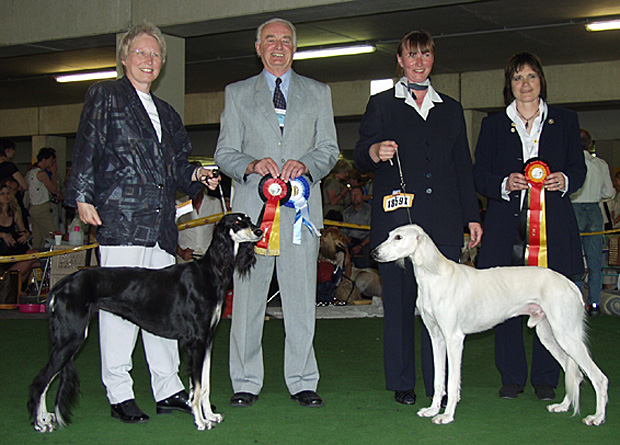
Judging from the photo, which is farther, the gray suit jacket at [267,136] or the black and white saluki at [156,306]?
the gray suit jacket at [267,136]

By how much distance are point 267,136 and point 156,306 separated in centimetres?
116

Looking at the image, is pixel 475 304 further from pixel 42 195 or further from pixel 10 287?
pixel 42 195

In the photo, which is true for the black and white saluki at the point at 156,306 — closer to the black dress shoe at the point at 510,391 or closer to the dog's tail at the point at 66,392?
the dog's tail at the point at 66,392

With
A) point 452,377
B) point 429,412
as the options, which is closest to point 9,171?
point 429,412

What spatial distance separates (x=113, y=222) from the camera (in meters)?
3.60

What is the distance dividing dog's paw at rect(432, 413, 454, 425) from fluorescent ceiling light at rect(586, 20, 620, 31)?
849cm

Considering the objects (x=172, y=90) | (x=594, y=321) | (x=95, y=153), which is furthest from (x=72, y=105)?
(x=95, y=153)

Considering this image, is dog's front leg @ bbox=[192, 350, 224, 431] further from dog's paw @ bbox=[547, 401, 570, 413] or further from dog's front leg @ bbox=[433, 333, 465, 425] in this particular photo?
dog's paw @ bbox=[547, 401, 570, 413]

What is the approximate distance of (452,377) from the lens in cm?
364

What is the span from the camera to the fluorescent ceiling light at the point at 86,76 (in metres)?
14.3

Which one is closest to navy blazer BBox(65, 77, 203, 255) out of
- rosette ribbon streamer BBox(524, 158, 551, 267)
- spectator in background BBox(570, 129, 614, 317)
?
rosette ribbon streamer BBox(524, 158, 551, 267)

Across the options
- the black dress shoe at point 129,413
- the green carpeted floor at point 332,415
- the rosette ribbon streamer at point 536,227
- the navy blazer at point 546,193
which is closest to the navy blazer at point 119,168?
the black dress shoe at point 129,413

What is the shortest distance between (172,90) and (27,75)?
7.42m

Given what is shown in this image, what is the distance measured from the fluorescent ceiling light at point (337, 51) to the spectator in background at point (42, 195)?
447 cm
